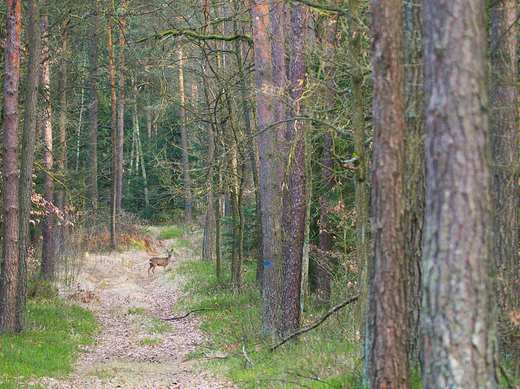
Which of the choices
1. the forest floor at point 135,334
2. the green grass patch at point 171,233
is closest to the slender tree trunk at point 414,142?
the forest floor at point 135,334

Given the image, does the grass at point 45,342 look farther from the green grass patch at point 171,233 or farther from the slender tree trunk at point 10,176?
the green grass patch at point 171,233

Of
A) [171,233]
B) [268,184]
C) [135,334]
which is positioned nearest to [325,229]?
[268,184]

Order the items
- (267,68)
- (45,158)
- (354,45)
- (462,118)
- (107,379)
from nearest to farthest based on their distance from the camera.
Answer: (462,118) → (354,45) → (107,379) → (267,68) → (45,158)

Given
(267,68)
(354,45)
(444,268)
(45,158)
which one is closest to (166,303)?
(45,158)

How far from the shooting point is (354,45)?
18.5 feet

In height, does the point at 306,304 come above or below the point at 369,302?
below

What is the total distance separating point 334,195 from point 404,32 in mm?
6454

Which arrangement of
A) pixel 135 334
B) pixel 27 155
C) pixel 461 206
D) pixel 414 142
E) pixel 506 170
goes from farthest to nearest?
pixel 135 334 < pixel 27 155 < pixel 506 170 < pixel 414 142 < pixel 461 206

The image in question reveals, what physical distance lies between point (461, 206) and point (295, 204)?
6.02 meters

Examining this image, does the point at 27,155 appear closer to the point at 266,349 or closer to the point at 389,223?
the point at 266,349

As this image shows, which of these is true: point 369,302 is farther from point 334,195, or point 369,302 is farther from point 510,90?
point 334,195

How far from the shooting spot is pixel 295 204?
934cm

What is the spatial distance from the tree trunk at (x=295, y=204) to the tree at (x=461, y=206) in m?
5.53

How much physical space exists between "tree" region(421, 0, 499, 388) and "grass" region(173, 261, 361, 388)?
1.90 metres
